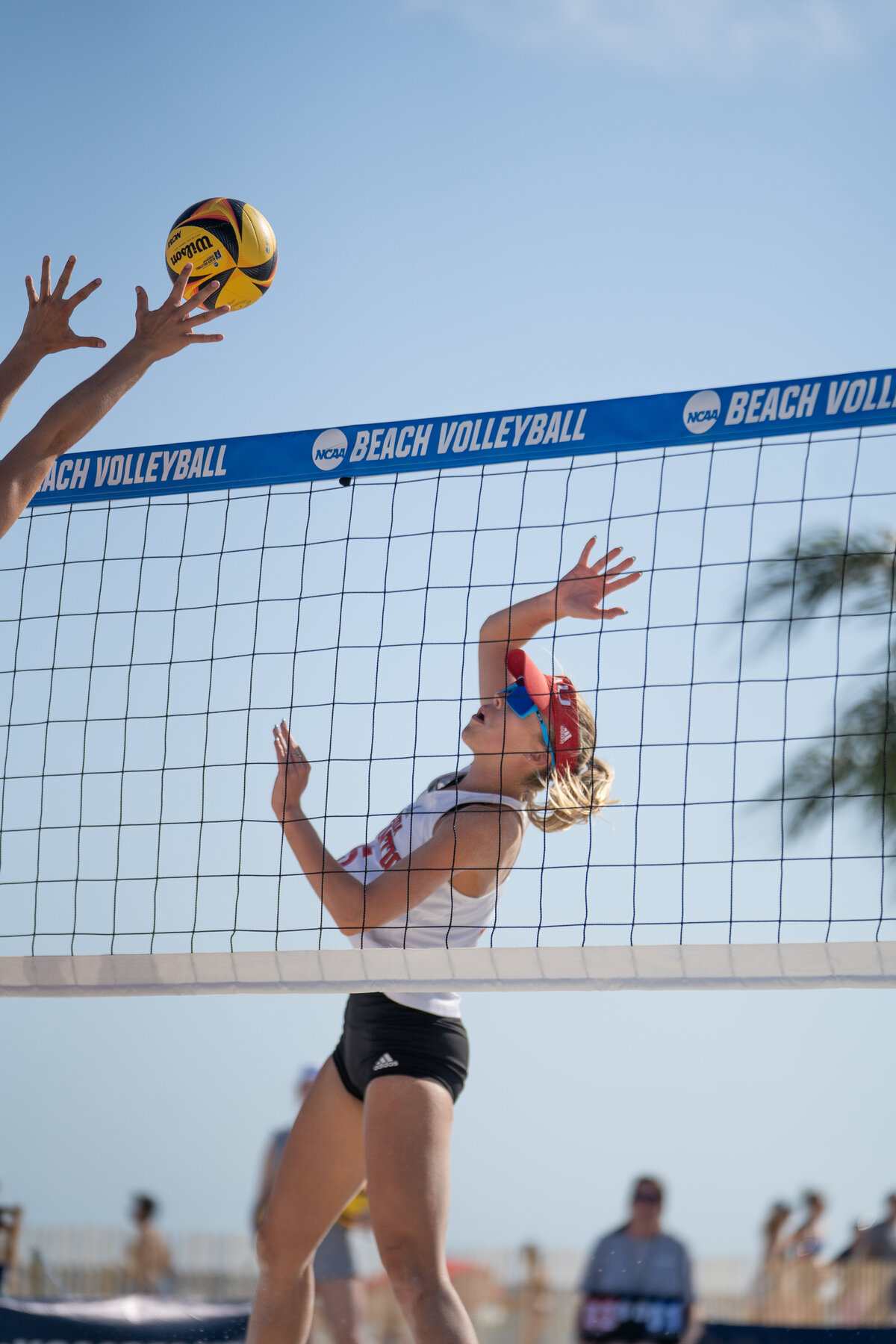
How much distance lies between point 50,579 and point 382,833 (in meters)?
1.78

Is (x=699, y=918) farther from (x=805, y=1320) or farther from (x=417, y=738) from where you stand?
(x=805, y=1320)

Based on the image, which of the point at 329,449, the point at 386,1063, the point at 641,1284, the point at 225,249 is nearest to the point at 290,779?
the point at 386,1063

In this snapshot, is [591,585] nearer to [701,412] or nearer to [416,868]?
[701,412]

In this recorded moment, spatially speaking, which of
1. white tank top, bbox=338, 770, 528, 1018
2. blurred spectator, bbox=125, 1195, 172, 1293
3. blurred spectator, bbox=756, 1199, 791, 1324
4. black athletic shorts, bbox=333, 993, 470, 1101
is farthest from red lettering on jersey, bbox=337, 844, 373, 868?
blurred spectator, bbox=125, 1195, 172, 1293

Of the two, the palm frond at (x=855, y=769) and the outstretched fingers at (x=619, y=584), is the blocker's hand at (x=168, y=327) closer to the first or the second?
the outstretched fingers at (x=619, y=584)

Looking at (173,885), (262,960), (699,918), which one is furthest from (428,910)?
(173,885)

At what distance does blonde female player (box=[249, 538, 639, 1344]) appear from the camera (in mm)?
2791

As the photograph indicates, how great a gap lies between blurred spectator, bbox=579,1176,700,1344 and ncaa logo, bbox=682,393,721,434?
400cm

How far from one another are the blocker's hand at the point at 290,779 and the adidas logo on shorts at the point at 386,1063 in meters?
0.61

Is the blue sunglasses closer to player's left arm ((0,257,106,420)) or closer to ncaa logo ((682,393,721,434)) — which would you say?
ncaa logo ((682,393,721,434))

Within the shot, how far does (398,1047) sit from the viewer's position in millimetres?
2957

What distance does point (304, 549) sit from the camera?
4301 millimetres

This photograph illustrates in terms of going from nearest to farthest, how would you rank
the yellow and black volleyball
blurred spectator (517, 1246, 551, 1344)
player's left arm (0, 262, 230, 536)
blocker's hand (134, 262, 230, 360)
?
1. player's left arm (0, 262, 230, 536)
2. blocker's hand (134, 262, 230, 360)
3. the yellow and black volleyball
4. blurred spectator (517, 1246, 551, 1344)

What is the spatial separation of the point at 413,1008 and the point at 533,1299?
16.2 ft
